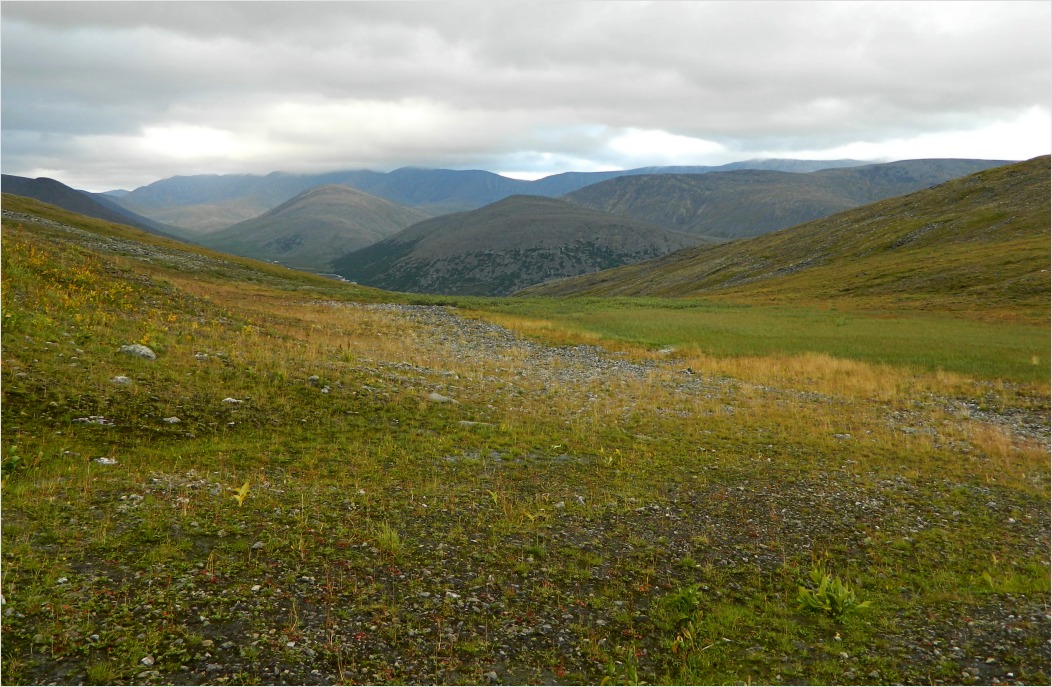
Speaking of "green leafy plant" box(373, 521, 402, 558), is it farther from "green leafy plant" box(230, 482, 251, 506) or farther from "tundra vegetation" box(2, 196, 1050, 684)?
"green leafy plant" box(230, 482, 251, 506)

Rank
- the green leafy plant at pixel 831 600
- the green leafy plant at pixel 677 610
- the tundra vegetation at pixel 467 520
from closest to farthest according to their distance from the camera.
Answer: the tundra vegetation at pixel 467 520
the green leafy plant at pixel 677 610
the green leafy plant at pixel 831 600

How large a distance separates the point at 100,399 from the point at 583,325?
171ft

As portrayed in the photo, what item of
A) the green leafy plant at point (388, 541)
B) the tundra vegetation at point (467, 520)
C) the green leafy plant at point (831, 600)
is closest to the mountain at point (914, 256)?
the tundra vegetation at point (467, 520)

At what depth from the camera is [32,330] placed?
1912cm

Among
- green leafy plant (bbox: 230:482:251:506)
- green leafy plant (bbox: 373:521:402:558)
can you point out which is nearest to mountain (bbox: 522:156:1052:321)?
green leafy plant (bbox: 373:521:402:558)

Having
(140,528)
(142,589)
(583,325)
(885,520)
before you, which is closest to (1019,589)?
(885,520)

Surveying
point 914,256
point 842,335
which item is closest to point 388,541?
point 842,335

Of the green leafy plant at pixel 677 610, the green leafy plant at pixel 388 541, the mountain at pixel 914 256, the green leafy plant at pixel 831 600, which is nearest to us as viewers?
the green leafy plant at pixel 677 610

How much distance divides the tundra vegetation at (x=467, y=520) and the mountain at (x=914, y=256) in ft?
200

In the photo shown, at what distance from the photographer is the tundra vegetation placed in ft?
28.5

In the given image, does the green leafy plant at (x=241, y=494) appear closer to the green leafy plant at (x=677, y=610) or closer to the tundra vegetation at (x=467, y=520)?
the tundra vegetation at (x=467, y=520)

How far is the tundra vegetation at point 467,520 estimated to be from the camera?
867 cm

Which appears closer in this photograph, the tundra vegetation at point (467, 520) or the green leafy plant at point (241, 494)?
the tundra vegetation at point (467, 520)

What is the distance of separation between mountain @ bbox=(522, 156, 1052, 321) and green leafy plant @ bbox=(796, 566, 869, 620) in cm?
7001
